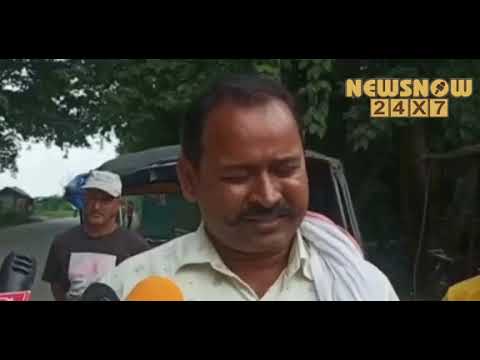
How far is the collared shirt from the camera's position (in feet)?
11.0

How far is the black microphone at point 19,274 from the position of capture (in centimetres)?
356

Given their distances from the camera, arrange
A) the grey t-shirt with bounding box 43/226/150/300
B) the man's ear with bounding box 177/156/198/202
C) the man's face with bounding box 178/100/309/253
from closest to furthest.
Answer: the man's face with bounding box 178/100/309/253 < the man's ear with bounding box 177/156/198/202 < the grey t-shirt with bounding box 43/226/150/300

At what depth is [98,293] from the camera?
349cm

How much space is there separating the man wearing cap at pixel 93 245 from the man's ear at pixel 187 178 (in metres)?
0.33

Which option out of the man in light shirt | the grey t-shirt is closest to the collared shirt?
the man in light shirt

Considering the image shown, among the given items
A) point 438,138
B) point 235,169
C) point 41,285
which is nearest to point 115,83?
point 235,169

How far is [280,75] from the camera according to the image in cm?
344

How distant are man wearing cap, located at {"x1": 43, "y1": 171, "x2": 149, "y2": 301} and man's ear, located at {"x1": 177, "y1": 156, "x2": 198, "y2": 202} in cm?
33

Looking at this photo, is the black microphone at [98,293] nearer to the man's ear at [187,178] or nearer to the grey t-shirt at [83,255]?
the grey t-shirt at [83,255]

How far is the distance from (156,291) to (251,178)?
0.73 meters

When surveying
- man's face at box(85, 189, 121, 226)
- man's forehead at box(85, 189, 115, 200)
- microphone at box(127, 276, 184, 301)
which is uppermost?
man's forehead at box(85, 189, 115, 200)

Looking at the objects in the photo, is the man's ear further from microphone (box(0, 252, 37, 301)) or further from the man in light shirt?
microphone (box(0, 252, 37, 301))

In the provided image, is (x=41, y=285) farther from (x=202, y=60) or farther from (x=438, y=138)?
(x=438, y=138)

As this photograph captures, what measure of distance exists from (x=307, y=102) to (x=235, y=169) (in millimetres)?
546
